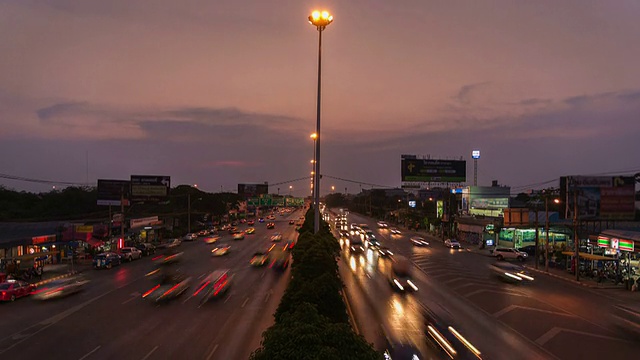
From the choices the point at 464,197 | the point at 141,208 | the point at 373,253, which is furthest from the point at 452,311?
the point at 141,208

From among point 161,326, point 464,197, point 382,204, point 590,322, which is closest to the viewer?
point 161,326

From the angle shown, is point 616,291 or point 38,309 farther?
point 616,291

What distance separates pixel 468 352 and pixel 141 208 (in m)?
88.2

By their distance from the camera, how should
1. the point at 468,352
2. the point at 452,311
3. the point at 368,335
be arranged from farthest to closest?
the point at 452,311, the point at 368,335, the point at 468,352

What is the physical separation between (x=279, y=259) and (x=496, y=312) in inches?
1014

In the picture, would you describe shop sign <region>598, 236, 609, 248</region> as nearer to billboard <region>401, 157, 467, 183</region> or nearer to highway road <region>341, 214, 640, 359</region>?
highway road <region>341, 214, 640, 359</region>

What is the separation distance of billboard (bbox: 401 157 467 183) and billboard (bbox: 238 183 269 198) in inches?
1120

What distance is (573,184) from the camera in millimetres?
39344

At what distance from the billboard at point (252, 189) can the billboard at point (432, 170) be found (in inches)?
1120

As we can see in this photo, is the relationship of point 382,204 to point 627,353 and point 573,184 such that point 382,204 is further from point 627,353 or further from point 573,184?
point 627,353

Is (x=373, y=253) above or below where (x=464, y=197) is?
below

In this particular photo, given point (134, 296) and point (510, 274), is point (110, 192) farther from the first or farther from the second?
point (510, 274)

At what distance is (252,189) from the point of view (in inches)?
3214

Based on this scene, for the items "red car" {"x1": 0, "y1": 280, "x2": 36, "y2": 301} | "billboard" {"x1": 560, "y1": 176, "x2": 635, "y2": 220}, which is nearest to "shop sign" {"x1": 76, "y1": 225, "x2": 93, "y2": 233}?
"red car" {"x1": 0, "y1": 280, "x2": 36, "y2": 301}
